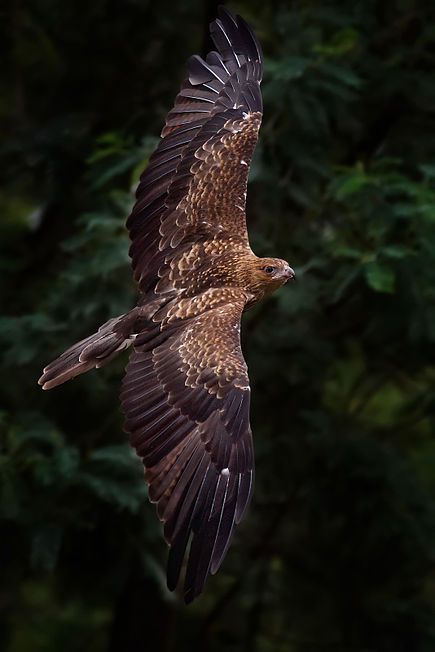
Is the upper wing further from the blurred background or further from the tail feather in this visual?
the blurred background

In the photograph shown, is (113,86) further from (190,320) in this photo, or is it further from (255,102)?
(190,320)

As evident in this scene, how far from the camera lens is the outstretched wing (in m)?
5.97

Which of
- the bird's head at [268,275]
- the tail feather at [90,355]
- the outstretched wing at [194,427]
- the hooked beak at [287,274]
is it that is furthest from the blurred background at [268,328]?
the outstretched wing at [194,427]

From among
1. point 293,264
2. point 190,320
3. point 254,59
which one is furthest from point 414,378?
point 190,320

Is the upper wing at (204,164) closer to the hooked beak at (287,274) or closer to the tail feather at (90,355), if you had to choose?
the hooked beak at (287,274)

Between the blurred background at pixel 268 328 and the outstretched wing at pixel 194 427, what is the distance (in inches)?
67.0

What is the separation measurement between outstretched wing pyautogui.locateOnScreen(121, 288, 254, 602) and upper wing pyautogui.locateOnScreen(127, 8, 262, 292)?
53 cm

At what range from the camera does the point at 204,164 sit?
7602 millimetres

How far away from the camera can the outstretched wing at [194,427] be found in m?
5.97

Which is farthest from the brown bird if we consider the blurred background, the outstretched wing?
the blurred background

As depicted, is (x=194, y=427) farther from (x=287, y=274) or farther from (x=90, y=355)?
(x=287, y=274)

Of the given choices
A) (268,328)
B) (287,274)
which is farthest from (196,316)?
(268,328)

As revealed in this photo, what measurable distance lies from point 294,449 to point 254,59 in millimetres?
2856

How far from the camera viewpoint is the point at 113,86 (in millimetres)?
10148
